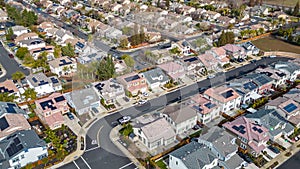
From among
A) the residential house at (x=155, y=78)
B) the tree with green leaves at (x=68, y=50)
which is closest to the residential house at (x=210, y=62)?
the residential house at (x=155, y=78)

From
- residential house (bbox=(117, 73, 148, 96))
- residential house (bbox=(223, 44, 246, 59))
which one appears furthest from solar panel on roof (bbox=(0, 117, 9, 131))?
residential house (bbox=(223, 44, 246, 59))

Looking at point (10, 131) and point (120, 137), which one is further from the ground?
point (10, 131)

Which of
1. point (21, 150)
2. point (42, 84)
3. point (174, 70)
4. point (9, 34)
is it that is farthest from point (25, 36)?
point (21, 150)

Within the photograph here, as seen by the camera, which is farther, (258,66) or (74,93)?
(258,66)

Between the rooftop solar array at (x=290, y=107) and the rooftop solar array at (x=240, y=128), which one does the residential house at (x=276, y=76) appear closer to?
the rooftop solar array at (x=290, y=107)

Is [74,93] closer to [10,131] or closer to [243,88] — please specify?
[10,131]

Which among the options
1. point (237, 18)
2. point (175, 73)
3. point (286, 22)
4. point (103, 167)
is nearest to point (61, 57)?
point (175, 73)
